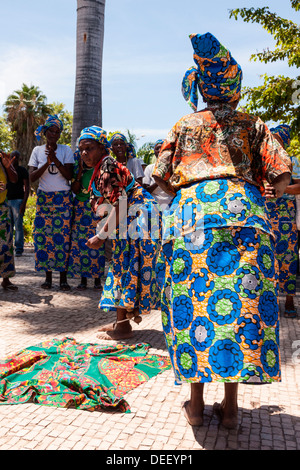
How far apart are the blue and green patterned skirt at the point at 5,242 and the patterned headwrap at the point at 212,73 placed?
416 centimetres

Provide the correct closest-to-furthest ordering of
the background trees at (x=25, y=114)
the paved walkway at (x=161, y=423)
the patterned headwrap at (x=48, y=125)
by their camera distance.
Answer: the paved walkway at (x=161, y=423) → the patterned headwrap at (x=48, y=125) → the background trees at (x=25, y=114)

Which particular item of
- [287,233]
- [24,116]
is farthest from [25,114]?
[287,233]

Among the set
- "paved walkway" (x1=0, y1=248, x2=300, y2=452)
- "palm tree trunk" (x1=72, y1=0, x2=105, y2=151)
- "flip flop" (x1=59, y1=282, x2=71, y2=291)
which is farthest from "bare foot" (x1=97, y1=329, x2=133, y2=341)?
"palm tree trunk" (x1=72, y1=0, x2=105, y2=151)

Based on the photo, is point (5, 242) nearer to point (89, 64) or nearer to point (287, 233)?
point (287, 233)

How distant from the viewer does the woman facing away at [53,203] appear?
6496mm

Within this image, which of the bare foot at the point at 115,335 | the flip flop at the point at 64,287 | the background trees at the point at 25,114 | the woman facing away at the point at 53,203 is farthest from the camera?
the background trees at the point at 25,114

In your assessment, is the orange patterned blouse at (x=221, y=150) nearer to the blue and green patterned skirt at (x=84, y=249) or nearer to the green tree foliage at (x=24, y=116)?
the blue and green patterned skirt at (x=84, y=249)

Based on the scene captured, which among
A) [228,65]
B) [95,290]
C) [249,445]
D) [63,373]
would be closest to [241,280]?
[249,445]

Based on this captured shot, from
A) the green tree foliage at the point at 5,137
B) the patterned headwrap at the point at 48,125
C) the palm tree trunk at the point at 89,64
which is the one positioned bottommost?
the patterned headwrap at the point at 48,125

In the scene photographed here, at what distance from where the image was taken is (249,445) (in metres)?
2.46

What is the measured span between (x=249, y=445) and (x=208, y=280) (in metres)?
0.93

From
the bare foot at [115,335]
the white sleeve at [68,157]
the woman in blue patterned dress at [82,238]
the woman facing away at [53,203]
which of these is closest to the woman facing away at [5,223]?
the woman facing away at [53,203]

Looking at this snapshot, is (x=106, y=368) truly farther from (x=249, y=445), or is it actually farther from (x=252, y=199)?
(x=252, y=199)

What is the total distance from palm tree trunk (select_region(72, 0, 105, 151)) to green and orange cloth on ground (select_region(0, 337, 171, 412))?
524 cm
